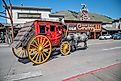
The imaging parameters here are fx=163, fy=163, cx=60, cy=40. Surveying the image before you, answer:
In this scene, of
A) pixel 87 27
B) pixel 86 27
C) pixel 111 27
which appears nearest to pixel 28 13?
pixel 86 27

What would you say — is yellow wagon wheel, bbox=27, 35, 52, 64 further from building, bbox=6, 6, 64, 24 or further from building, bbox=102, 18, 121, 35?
building, bbox=102, 18, 121, 35

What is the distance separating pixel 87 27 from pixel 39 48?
3890 cm

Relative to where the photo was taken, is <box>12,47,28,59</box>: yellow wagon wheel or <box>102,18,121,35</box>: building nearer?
<box>12,47,28,59</box>: yellow wagon wheel

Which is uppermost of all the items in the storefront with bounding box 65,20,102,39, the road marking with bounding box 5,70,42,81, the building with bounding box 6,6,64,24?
the building with bounding box 6,6,64,24

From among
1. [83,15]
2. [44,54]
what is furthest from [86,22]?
[44,54]

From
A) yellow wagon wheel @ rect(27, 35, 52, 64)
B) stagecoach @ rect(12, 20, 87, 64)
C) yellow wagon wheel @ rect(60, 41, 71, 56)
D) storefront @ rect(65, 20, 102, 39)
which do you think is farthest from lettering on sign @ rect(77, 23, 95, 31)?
yellow wagon wheel @ rect(27, 35, 52, 64)

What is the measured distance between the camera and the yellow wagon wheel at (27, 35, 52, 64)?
972cm

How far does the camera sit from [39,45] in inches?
399

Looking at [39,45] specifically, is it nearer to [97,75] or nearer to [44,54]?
[44,54]

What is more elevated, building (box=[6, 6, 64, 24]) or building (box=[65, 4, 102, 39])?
building (box=[6, 6, 64, 24])

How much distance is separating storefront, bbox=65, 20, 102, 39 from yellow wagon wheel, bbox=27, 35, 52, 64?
32974 mm

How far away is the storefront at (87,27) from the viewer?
145 feet

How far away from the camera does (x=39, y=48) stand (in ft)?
33.4

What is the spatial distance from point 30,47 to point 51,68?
6.01ft
